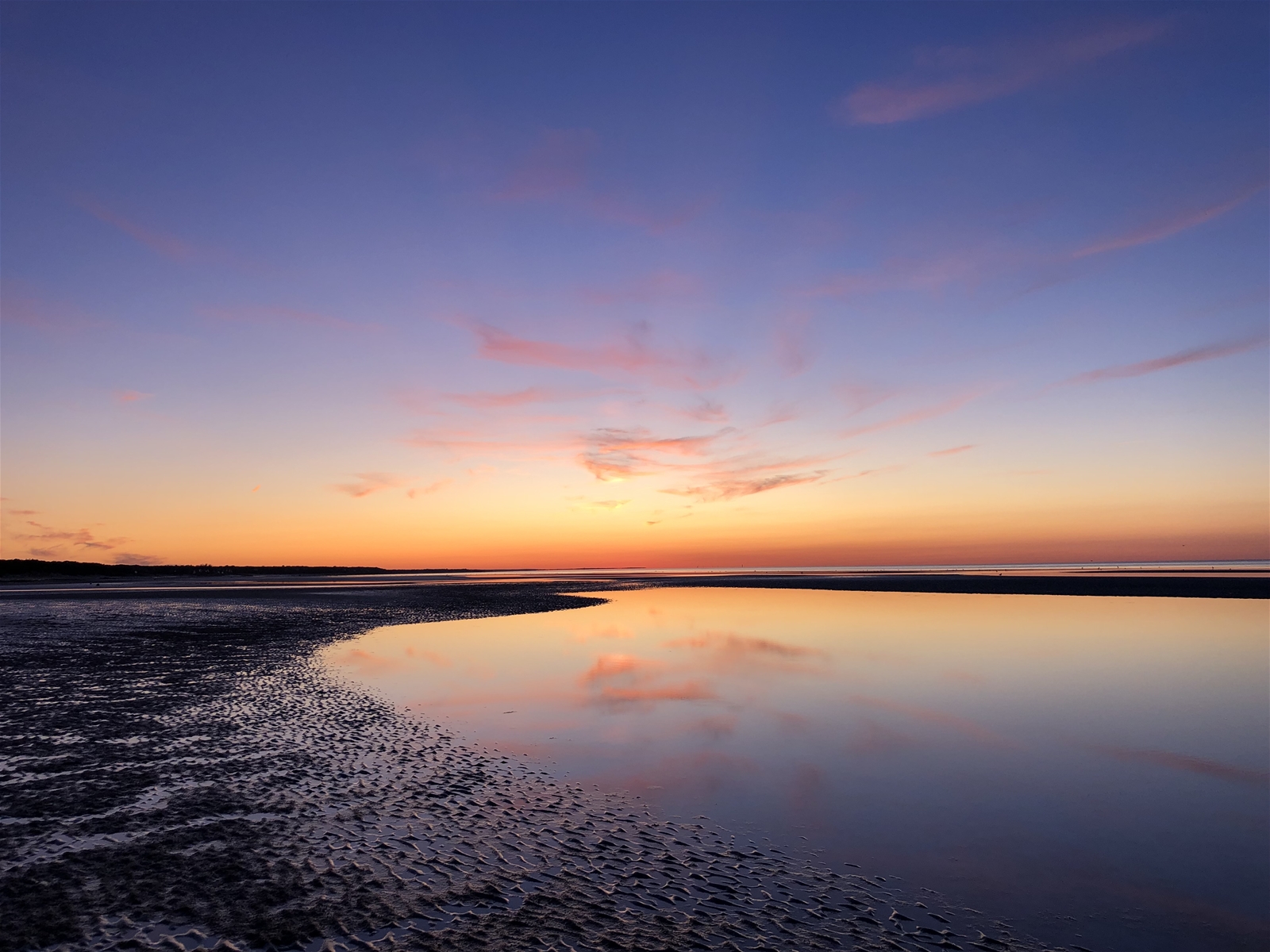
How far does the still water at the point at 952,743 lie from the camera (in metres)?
8.26

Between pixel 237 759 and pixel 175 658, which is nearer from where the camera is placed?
pixel 237 759

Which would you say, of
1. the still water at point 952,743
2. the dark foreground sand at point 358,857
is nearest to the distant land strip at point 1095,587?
the still water at point 952,743

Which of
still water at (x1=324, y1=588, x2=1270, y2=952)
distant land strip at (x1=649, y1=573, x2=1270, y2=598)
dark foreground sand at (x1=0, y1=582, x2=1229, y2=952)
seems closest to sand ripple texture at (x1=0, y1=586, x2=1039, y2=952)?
dark foreground sand at (x1=0, y1=582, x2=1229, y2=952)

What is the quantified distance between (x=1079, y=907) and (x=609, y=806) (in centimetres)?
606

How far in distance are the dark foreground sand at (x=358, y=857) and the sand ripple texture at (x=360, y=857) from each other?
0.03m

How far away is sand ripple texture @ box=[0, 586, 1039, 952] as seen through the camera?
22.5 feet

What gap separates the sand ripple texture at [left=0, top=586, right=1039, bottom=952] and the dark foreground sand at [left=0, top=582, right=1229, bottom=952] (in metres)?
0.03

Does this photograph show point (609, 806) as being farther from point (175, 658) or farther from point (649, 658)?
point (175, 658)

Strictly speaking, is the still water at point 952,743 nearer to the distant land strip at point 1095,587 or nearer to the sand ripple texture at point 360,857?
the sand ripple texture at point 360,857

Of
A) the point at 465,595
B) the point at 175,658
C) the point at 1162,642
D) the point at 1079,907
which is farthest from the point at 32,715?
the point at 465,595

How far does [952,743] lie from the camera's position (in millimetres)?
14203

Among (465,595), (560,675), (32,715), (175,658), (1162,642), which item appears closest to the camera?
(32,715)

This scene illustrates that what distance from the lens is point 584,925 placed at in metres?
6.96

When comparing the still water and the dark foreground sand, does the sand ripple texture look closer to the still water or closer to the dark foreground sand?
the dark foreground sand
